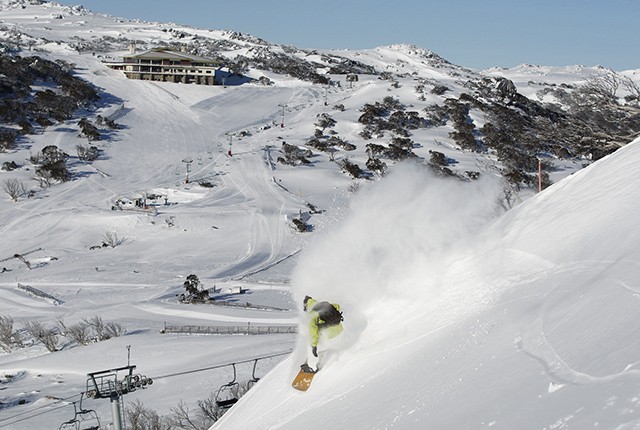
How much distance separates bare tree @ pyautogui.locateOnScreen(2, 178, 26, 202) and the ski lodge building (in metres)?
44.3

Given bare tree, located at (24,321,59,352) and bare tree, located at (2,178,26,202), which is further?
bare tree, located at (2,178,26,202)

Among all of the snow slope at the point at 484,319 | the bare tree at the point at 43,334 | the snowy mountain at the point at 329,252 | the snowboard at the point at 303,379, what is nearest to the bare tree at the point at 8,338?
the snowy mountain at the point at 329,252

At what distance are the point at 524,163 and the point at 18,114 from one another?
1942 inches

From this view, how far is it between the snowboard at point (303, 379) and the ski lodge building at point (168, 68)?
8424cm

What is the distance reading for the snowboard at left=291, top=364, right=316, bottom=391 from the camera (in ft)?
26.1

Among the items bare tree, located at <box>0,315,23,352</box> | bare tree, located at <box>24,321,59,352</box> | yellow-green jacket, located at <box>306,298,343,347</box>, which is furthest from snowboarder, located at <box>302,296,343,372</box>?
bare tree, located at <box>0,315,23,352</box>

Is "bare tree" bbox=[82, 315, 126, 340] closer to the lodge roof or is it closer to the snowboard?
the snowboard

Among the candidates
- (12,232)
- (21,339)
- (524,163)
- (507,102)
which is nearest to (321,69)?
(507,102)

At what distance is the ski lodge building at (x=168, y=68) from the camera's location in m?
87.9

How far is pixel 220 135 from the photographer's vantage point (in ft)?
221

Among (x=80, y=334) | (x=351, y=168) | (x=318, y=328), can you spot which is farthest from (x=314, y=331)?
(x=351, y=168)

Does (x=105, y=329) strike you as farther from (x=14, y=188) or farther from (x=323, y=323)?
(x=14, y=188)

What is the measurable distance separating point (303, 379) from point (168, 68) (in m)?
86.3

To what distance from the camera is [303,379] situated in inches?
318
